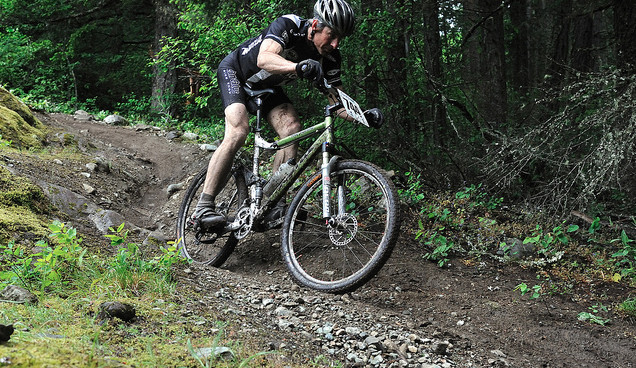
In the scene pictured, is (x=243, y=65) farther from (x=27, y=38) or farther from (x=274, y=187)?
(x=27, y=38)

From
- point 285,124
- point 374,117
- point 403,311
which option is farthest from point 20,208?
point 403,311

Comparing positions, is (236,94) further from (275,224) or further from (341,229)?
(341,229)

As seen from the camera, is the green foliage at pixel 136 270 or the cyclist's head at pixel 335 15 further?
the cyclist's head at pixel 335 15

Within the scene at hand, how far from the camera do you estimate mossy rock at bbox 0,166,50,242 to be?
3.53 meters

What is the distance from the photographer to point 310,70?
378 cm

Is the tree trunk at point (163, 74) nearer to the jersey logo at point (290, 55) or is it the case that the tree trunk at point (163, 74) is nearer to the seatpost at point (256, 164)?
the seatpost at point (256, 164)

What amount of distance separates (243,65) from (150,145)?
19.7 feet

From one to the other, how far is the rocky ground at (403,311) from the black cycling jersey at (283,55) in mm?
1687

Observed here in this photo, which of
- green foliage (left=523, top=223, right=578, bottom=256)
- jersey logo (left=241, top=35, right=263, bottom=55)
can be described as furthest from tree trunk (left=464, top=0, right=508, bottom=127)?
jersey logo (left=241, top=35, right=263, bottom=55)

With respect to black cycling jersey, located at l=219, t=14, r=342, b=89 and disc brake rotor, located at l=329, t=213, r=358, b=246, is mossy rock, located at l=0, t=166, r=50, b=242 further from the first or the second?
disc brake rotor, located at l=329, t=213, r=358, b=246

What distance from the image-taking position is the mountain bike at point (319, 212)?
3.75 metres

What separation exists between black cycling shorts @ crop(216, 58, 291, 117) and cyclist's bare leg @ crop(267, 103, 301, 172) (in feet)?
0.21

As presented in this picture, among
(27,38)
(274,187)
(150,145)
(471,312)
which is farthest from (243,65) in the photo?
(27,38)

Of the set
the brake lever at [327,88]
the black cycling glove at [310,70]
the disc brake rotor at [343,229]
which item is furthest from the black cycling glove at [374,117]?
the disc brake rotor at [343,229]
